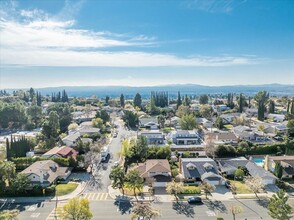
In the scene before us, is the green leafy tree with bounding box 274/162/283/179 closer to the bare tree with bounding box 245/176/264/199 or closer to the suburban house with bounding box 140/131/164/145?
the bare tree with bounding box 245/176/264/199

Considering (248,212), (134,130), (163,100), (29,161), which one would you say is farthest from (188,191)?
(163,100)

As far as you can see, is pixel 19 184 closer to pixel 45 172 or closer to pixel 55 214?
pixel 45 172

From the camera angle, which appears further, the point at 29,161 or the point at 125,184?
the point at 29,161

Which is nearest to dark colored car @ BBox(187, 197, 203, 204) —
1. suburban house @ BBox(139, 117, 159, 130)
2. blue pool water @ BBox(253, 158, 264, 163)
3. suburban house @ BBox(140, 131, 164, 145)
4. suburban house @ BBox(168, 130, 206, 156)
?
blue pool water @ BBox(253, 158, 264, 163)

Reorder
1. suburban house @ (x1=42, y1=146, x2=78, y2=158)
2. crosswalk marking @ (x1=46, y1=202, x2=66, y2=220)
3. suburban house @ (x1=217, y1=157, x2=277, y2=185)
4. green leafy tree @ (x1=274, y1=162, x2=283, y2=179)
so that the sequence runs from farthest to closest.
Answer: suburban house @ (x1=42, y1=146, x2=78, y2=158) → green leafy tree @ (x1=274, y1=162, x2=283, y2=179) → suburban house @ (x1=217, y1=157, x2=277, y2=185) → crosswalk marking @ (x1=46, y1=202, x2=66, y2=220)

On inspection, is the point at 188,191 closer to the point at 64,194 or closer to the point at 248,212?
the point at 248,212

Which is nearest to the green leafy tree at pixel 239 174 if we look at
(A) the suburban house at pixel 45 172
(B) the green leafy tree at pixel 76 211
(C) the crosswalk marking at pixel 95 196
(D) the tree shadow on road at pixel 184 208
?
(D) the tree shadow on road at pixel 184 208

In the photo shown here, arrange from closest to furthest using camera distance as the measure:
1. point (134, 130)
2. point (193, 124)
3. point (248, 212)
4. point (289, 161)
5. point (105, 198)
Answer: point (248, 212)
point (105, 198)
point (289, 161)
point (193, 124)
point (134, 130)
